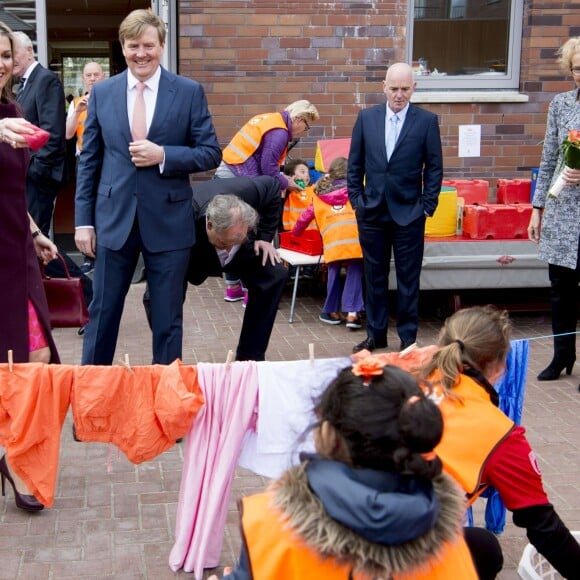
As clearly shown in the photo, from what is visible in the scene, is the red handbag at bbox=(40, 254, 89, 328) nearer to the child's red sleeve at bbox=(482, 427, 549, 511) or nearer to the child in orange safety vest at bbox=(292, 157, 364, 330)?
the child in orange safety vest at bbox=(292, 157, 364, 330)

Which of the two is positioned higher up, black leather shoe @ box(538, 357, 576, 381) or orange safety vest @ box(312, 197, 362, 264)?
orange safety vest @ box(312, 197, 362, 264)

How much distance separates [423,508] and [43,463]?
6.48 ft

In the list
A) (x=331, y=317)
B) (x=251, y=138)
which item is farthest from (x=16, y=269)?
(x=251, y=138)

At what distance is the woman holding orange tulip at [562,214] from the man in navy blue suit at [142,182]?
221 cm

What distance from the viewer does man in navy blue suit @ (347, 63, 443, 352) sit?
6.71 meters

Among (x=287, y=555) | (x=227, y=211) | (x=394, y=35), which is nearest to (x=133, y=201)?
(x=227, y=211)

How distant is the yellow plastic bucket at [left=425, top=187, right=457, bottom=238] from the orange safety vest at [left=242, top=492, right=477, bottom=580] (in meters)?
5.69

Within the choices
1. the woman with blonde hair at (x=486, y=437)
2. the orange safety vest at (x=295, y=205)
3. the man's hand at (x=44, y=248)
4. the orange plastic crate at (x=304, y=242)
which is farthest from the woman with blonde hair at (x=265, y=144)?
the woman with blonde hair at (x=486, y=437)

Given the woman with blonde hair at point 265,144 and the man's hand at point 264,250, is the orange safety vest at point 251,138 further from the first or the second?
the man's hand at point 264,250

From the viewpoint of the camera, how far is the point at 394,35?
30.0ft

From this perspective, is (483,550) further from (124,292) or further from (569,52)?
(569,52)

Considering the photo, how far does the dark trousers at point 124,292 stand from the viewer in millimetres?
5008

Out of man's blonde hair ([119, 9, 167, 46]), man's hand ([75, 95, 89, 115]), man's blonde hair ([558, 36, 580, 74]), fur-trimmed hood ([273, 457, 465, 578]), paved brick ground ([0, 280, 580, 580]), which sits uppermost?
man's blonde hair ([119, 9, 167, 46])

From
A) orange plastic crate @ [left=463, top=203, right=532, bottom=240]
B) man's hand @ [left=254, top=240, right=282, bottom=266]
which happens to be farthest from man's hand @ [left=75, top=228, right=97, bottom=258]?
orange plastic crate @ [left=463, top=203, right=532, bottom=240]
